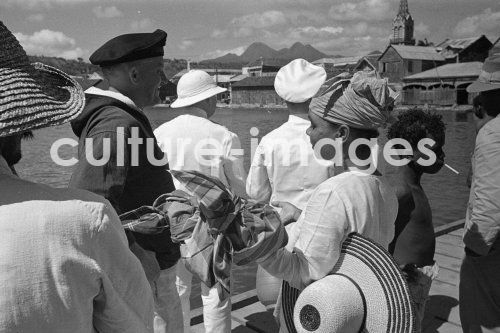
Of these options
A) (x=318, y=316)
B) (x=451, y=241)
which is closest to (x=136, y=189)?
(x=318, y=316)

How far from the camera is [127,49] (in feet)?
7.39

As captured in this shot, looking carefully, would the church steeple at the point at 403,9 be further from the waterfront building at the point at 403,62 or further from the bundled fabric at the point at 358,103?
the bundled fabric at the point at 358,103

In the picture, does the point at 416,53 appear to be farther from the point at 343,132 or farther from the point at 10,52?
the point at 10,52

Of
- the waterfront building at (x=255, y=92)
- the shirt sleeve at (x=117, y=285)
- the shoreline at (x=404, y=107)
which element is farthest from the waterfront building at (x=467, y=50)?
the shirt sleeve at (x=117, y=285)

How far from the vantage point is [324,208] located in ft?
5.44

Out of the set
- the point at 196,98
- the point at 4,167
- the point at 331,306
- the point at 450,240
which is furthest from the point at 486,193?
the point at 450,240

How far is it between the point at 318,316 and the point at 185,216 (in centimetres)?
57

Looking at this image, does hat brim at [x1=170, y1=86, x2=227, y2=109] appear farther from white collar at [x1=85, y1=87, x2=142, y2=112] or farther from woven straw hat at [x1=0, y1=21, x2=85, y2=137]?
woven straw hat at [x1=0, y1=21, x2=85, y2=137]

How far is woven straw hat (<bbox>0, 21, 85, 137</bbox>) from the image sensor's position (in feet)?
3.39

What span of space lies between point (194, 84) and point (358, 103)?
1.94 meters

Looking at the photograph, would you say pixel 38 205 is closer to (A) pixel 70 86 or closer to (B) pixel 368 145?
(A) pixel 70 86

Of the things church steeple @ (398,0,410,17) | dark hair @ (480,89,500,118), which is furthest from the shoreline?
church steeple @ (398,0,410,17)

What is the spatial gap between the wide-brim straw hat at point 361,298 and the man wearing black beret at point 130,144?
0.78 m

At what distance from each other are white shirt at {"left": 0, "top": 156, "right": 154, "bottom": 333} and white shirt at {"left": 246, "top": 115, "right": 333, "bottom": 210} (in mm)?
1925
